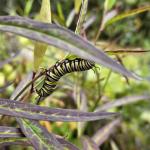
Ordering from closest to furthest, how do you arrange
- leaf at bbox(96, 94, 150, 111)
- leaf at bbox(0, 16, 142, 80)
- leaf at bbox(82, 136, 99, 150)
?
leaf at bbox(0, 16, 142, 80) < leaf at bbox(82, 136, 99, 150) < leaf at bbox(96, 94, 150, 111)

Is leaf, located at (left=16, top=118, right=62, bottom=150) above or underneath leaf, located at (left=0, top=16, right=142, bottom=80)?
underneath

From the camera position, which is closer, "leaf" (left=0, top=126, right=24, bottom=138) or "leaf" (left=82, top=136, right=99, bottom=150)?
"leaf" (left=0, top=126, right=24, bottom=138)

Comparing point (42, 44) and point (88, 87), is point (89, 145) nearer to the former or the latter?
point (42, 44)

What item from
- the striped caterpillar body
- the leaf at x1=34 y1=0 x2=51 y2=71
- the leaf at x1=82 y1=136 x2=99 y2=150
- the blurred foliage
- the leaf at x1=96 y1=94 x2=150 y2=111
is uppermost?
the blurred foliage

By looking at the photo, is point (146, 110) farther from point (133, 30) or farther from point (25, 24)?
point (133, 30)

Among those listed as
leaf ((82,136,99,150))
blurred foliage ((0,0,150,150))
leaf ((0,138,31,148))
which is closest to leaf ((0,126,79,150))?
leaf ((0,138,31,148))

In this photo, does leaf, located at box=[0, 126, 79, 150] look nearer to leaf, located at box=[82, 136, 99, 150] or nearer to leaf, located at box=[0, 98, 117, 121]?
leaf, located at box=[0, 98, 117, 121]
